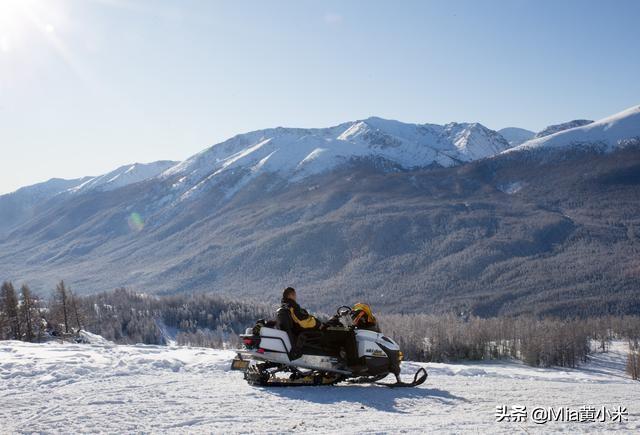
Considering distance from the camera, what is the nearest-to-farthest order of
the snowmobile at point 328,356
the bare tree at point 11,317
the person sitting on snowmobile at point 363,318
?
→ the snowmobile at point 328,356 → the person sitting on snowmobile at point 363,318 → the bare tree at point 11,317

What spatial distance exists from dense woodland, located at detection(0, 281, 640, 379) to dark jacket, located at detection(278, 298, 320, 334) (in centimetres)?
4016

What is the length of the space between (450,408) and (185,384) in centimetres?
630

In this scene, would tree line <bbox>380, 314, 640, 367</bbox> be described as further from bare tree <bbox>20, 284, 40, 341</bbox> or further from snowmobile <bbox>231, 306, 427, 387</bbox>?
snowmobile <bbox>231, 306, 427, 387</bbox>

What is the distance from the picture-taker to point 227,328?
119 metres

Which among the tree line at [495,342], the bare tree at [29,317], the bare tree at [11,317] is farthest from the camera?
the tree line at [495,342]

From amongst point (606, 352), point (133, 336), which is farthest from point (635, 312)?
point (133, 336)

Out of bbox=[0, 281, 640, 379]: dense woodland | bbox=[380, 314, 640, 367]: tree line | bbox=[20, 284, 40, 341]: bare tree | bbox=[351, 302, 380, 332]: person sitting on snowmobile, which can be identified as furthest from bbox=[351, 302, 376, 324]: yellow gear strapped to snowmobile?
bbox=[380, 314, 640, 367]: tree line

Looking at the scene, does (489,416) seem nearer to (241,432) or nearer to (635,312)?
(241,432)
